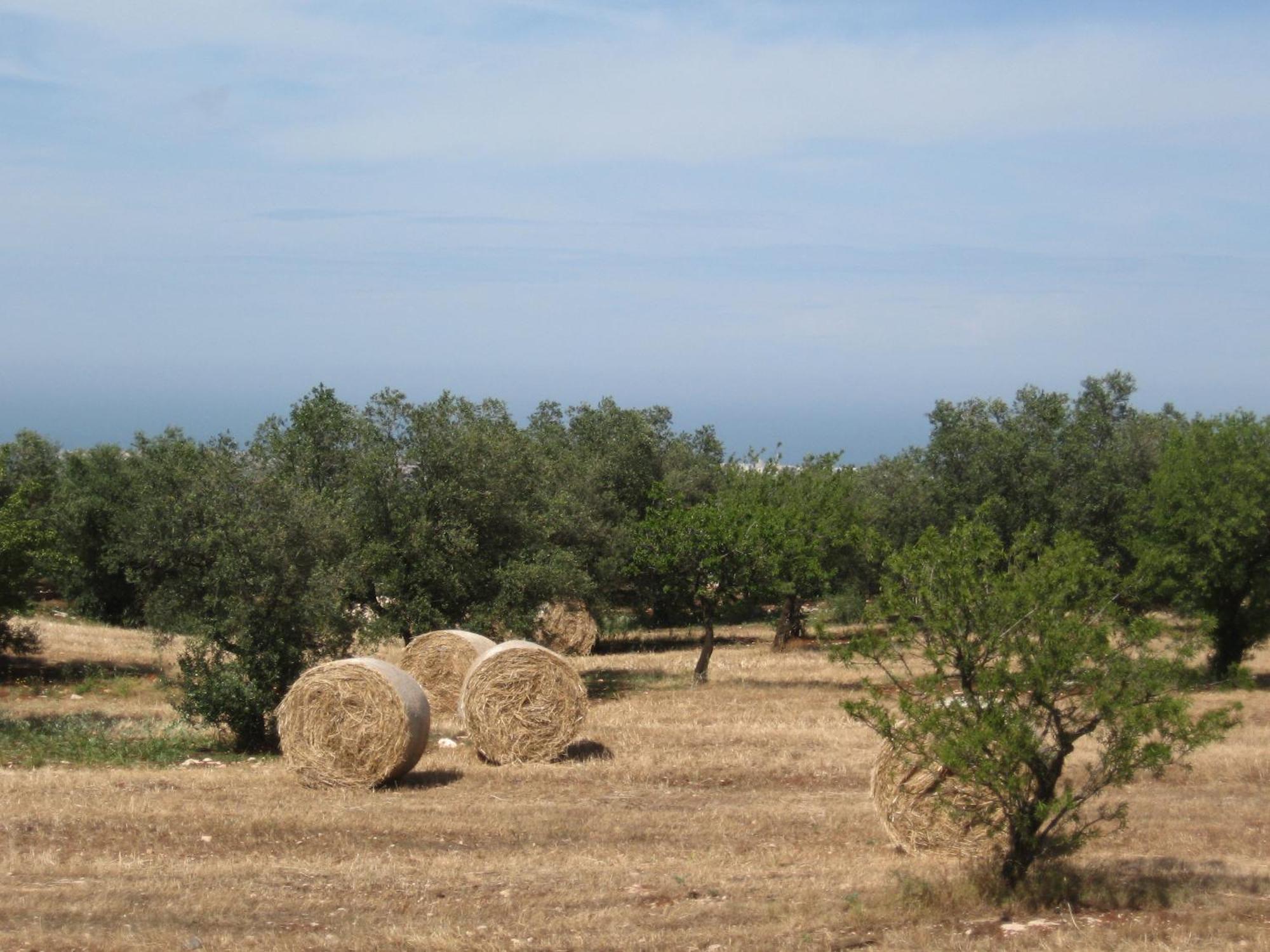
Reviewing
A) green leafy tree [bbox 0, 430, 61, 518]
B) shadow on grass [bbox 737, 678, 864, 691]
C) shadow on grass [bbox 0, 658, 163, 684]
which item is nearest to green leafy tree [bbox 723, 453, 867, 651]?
shadow on grass [bbox 737, 678, 864, 691]

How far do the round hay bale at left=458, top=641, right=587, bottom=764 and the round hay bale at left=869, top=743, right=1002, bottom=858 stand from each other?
7.16 metres

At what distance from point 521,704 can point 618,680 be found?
34.9ft

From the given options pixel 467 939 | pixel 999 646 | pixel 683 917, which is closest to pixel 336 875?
pixel 467 939

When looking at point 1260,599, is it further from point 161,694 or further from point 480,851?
point 161,694

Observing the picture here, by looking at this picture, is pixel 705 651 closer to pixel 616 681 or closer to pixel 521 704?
pixel 616 681

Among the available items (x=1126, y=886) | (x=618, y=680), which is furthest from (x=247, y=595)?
(x=1126, y=886)

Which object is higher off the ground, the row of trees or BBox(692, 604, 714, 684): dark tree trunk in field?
the row of trees

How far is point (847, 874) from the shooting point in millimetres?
11641

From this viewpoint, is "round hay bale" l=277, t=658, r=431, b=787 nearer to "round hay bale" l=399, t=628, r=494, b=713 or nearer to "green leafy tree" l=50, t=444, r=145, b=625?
"round hay bale" l=399, t=628, r=494, b=713

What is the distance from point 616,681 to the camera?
1163 inches

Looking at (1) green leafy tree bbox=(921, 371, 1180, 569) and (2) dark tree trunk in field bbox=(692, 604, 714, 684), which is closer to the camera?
(2) dark tree trunk in field bbox=(692, 604, 714, 684)

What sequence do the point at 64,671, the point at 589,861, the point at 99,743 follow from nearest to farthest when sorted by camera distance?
the point at 589,861, the point at 99,743, the point at 64,671

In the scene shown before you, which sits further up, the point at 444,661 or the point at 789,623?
the point at 444,661

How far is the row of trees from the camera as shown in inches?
773
